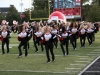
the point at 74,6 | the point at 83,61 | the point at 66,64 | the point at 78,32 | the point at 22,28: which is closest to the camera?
the point at 66,64

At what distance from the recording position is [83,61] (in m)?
15.5

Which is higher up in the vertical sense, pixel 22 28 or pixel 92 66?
pixel 22 28

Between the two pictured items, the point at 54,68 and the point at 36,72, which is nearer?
the point at 36,72

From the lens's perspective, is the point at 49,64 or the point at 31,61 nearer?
the point at 49,64

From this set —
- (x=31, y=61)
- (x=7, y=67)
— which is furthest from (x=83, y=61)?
(x=7, y=67)

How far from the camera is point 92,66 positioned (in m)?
13.8

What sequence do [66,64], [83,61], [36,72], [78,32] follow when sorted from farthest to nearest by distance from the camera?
[78,32] → [83,61] → [66,64] → [36,72]

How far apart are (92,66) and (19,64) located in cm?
315

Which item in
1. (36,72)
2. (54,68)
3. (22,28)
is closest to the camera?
(36,72)

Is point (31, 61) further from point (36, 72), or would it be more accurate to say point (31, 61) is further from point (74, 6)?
point (74, 6)

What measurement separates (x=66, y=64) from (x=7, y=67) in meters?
2.51

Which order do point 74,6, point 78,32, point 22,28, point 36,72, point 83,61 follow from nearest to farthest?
1. point 36,72
2. point 83,61
3. point 22,28
4. point 78,32
5. point 74,6

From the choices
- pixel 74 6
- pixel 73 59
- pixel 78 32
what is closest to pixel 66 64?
pixel 73 59

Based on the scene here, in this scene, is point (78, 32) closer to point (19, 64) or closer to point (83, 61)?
point (83, 61)
